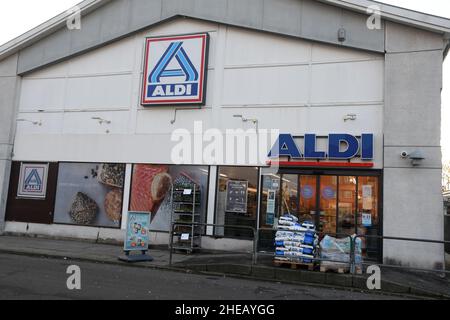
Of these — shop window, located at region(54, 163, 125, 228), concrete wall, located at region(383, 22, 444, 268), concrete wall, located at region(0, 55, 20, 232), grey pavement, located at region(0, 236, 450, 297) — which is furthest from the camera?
concrete wall, located at region(0, 55, 20, 232)

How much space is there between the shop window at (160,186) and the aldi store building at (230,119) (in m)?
0.05

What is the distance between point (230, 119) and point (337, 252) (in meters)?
6.49

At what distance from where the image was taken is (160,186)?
1602cm

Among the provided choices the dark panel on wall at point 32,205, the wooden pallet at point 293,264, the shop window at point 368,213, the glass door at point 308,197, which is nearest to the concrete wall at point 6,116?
the dark panel on wall at point 32,205

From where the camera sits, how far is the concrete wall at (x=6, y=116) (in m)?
18.1

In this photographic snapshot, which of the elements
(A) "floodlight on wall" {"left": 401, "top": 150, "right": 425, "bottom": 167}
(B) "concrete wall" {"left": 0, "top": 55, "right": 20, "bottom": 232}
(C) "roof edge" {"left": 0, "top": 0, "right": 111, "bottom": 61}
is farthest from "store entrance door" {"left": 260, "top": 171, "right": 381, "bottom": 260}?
(B) "concrete wall" {"left": 0, "top": 55, "right": 20, "bottom": 232}

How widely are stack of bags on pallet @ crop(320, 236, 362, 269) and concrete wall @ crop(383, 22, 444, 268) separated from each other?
2830mm

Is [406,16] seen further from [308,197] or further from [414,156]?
[308,197]

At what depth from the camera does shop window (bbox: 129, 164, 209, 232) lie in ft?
50.9

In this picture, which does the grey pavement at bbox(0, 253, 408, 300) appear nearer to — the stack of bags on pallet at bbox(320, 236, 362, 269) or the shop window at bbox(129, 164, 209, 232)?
the stack of bags on pallet at bbox(320, 236, 362, 269)

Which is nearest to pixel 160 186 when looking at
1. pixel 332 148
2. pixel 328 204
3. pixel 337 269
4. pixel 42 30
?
pixel 328 204

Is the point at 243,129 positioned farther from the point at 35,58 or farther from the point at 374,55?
the point at 35,58

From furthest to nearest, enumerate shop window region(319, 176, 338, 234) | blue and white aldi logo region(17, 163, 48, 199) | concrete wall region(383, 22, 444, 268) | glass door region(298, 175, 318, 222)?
1. blue and white aldi logo region(17, 163, 48, 199)
2. glass door region(298, 175, 318, 222)
3. shop window region(319, 176, 338, 234)
4. concrete wall region(383, 22, 444, 268)
